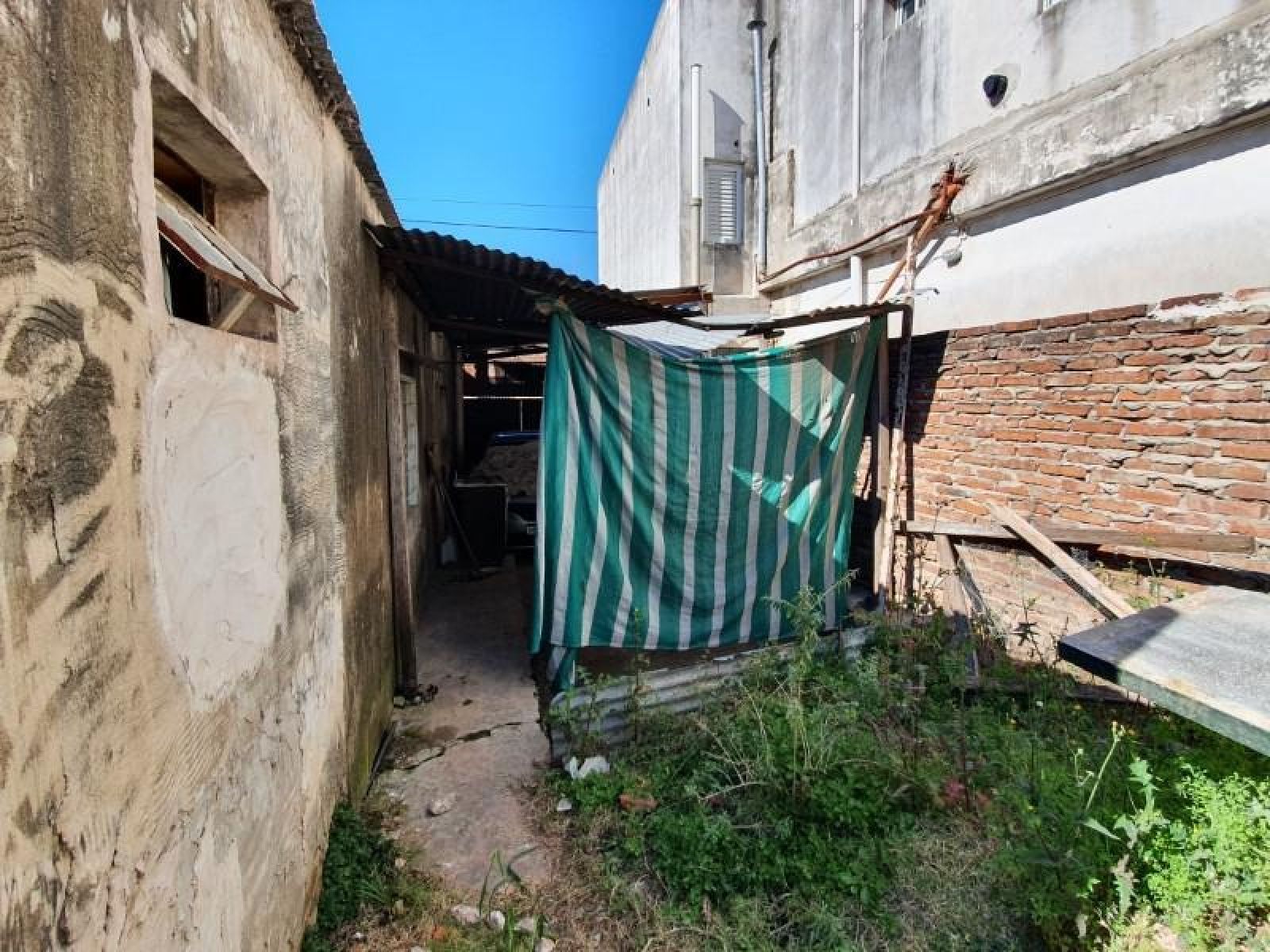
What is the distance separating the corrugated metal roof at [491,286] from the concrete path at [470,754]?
2532 millimetres

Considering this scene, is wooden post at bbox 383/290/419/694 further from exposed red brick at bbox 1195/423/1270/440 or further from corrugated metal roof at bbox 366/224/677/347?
exposed red brick at bbox 1195/423/1270/440

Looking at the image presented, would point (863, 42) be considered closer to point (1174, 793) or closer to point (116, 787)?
point (1174, 793)

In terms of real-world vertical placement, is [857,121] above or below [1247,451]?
above

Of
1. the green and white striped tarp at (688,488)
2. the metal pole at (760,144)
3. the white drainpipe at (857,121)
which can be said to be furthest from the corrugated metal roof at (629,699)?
the metal pole at (760,144)

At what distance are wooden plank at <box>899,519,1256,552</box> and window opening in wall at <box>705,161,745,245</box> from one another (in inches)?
226

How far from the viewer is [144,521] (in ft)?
4.33

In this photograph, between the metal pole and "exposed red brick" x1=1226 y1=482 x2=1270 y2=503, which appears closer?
"exposed red brick" x1=1226 y1=482 x2=1270 y2=503

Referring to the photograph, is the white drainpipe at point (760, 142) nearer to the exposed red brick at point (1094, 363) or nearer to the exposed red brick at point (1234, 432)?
the exposed red brick at point (1094, 363)

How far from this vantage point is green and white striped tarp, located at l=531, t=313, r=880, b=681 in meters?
4.05

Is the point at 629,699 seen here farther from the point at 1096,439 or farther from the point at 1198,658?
the point at 1096,439

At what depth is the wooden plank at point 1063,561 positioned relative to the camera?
3.61 metres

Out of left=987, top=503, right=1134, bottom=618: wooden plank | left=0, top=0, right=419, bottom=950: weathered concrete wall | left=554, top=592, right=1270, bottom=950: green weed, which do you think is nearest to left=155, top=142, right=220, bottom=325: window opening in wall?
left=0, top=0, right=419, bottom=950: weathered concrete wall

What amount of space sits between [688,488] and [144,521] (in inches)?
133

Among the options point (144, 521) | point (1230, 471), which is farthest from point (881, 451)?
point (144, 521)
